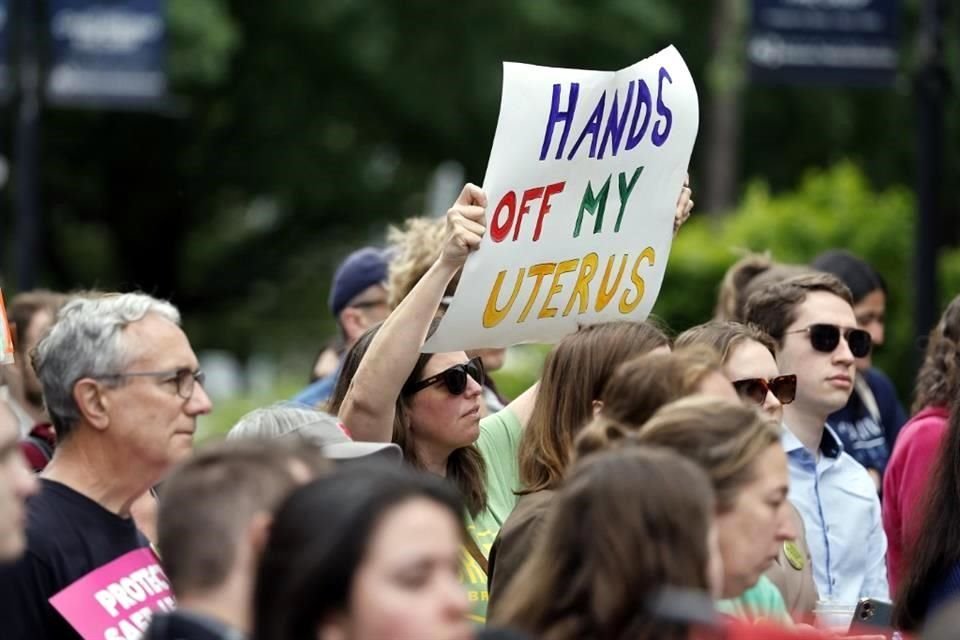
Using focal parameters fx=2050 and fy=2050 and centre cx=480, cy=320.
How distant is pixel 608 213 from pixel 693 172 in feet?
67.3

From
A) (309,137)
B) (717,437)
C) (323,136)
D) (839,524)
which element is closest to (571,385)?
(717,437)

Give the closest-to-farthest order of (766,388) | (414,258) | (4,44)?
(766,388) → (414,258) → (4,44)

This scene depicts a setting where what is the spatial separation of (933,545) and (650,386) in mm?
1406

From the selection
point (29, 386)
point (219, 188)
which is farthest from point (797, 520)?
point (219, 188)

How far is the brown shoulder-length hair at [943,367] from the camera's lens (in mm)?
6637

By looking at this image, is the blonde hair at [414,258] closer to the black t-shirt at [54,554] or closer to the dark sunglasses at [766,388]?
the dark sunglasses at [766,388]

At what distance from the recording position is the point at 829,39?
1241cm

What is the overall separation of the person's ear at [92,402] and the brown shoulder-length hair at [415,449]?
997 mm

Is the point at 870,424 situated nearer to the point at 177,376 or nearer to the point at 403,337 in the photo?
the point at 403,337

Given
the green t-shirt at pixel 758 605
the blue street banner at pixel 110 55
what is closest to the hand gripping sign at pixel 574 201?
the green t-shirt at pixel 758 605

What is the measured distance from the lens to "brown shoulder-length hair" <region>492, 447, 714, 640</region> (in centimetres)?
367

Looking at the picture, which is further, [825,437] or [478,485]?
[825,437]

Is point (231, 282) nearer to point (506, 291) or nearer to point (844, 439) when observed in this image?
point (844, 439)

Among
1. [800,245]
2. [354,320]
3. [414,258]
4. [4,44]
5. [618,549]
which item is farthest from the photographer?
[800,245]
